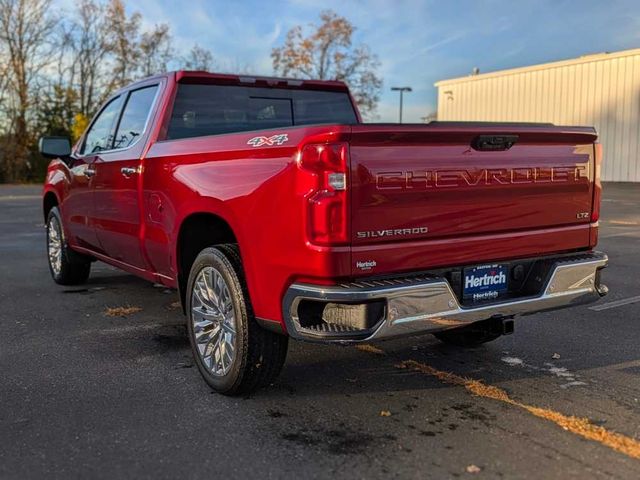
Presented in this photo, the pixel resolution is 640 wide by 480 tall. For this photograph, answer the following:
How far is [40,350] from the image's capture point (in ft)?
15.0

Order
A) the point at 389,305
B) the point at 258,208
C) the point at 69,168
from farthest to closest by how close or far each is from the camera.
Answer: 1. the point at 69,168
2. the point at 258,208
3. the point at 389,305

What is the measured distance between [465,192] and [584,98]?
32073 millimetres

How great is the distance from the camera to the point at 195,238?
4.15 meters

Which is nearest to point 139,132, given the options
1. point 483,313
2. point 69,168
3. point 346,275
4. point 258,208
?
point 69,168

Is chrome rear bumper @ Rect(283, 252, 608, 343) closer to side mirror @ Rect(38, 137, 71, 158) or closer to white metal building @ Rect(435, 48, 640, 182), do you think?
side mirror @ Rect(38, 137, 71, 158)

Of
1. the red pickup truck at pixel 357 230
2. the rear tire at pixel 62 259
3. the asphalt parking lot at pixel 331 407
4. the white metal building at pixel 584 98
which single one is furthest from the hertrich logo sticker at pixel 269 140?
the white metal building at pixel 584 98

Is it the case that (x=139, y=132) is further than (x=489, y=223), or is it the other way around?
(x=139, y=132)

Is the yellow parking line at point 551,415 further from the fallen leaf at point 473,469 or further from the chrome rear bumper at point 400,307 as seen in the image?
the fallen leaf at point 473,469

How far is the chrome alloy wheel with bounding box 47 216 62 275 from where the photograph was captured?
6.77m

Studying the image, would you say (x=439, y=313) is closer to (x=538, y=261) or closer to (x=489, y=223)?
(x=489, y=223)

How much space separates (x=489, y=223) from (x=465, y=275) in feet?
1.06

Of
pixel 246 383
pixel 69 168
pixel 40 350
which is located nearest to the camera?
pixel 246 383

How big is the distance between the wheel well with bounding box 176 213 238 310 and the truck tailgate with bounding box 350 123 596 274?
3.61ft

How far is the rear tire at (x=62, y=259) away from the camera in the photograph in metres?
6.64
